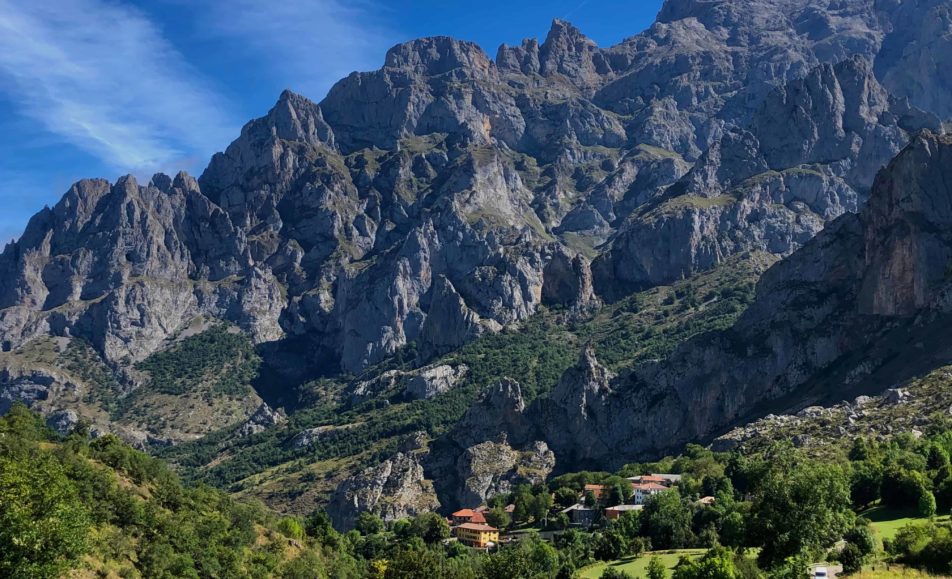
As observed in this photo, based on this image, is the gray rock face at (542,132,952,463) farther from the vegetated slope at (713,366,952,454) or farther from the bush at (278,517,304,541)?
the bush at (278,517,304,541)

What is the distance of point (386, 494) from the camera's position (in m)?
178

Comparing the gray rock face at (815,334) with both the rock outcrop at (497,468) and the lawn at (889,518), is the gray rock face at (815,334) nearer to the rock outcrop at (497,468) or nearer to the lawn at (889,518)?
the rock outcrop at (497,468)

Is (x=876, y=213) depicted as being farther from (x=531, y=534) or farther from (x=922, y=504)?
(x=922, y=504)

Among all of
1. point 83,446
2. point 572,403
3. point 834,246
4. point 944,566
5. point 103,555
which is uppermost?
point 834,246

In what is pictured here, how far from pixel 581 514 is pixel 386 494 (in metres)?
51.5

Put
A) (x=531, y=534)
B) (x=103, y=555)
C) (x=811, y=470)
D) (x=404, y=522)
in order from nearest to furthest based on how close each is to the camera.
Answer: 1. (x=811, y=470)
2. (x=103, y=555)
3. (x=531, y=534)
4. (x=404, y=522)

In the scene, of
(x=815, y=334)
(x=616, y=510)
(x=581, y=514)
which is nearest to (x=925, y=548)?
(x=616, y=510)

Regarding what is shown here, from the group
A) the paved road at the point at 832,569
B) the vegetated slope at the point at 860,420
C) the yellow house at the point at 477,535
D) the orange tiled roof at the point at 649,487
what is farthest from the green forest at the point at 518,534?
the vegetated slope at the point at 860,420

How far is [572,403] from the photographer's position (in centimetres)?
19188

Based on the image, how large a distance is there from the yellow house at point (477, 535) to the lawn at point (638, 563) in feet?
130

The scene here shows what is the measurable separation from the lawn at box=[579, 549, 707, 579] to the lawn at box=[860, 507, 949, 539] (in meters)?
14.1

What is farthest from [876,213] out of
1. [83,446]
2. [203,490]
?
[83,446]

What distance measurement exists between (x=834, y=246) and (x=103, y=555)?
502 feet

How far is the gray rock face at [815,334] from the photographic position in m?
168
